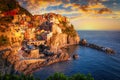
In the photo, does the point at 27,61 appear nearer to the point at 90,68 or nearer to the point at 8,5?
the point at 90,68

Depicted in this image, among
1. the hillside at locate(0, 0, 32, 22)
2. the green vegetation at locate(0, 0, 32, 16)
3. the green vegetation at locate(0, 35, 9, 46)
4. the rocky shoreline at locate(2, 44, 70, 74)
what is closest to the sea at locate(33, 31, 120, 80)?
the rocky shoreline at locate(2, 44, 70, 74)

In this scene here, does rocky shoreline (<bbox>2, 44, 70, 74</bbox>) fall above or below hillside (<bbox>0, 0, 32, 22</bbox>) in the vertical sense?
below

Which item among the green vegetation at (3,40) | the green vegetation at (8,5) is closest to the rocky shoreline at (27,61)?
the green vegetation at (3,40)

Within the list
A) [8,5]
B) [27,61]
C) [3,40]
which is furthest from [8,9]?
[27,61]

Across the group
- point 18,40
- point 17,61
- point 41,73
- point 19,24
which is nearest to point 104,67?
point 41,73

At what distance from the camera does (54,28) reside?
96875 millimetres

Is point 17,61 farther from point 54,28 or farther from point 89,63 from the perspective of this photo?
point 54,28

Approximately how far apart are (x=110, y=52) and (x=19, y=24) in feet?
136

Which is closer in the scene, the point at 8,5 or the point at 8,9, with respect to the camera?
the point at 8,9

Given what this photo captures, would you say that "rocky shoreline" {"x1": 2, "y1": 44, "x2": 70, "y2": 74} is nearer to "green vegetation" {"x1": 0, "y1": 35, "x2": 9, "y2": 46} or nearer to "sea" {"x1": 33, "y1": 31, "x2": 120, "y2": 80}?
"sea" {"x1": 33, "y1": 31, "x2": 120, "y2": 80}

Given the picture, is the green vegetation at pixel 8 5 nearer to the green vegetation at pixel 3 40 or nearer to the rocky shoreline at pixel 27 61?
the green vegetation at pixel 3 40

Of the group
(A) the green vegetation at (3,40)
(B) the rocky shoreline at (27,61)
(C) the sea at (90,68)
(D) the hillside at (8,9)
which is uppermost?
(D) the hillside at (8,9)

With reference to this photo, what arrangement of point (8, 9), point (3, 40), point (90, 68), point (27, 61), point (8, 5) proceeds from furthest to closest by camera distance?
1. point (8, 5)
2. point (8, 9)
3. point (3, 40)
4. point (90, 68)
5. point (27, 61)

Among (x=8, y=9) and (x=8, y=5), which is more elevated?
(x=8, y=5)
